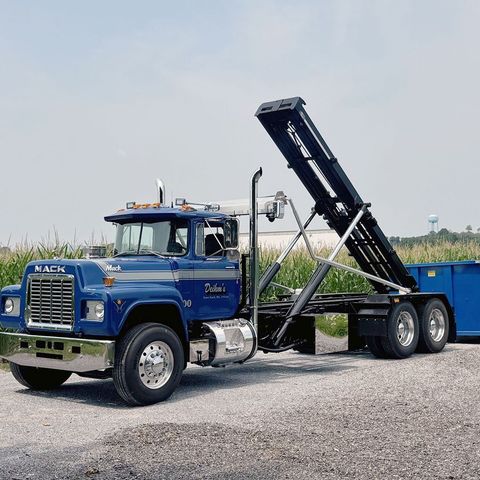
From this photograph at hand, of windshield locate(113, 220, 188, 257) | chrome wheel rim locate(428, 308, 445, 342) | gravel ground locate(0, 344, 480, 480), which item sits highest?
windshield locate(113, 220, 188, 257)

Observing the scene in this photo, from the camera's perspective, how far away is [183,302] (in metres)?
10.1

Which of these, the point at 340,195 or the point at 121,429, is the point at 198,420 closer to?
the point at 121,429

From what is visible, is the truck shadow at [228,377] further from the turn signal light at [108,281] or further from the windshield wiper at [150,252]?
the windshield wiper at [150,252]

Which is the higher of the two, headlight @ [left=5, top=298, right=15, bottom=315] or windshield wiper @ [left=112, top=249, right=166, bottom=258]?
windshield wiper @ [left=112, top=249, right=166, bottom=258]

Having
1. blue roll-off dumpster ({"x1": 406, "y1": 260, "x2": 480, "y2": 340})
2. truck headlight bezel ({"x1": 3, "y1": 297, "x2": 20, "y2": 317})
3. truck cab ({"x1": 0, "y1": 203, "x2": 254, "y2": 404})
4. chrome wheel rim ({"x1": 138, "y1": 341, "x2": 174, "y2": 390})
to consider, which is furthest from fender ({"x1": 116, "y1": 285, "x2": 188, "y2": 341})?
blue roll-off dumpster ({"x1": 406, "y1": 260, "x2": 480, "y2": 340})

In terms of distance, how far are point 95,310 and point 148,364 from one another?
36.9 inches

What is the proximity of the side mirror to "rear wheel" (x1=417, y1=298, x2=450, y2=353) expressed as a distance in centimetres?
473

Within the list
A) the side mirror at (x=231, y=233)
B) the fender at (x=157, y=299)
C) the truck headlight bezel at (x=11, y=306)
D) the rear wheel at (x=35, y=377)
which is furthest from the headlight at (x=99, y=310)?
the side mirror at (x=231, y=233)

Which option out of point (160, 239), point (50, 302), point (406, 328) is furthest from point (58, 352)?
point (406, 328)

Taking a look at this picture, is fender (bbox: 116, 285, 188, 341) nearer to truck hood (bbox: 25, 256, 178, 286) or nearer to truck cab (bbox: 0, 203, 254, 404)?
truck cab (bbox: 0, 203, 254, 404)

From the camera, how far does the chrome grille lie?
31.5 ft

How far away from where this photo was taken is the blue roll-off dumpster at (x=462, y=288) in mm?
15734

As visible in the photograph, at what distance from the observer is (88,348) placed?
915 centimetres


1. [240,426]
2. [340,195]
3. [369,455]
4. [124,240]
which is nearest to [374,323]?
[340,195]
